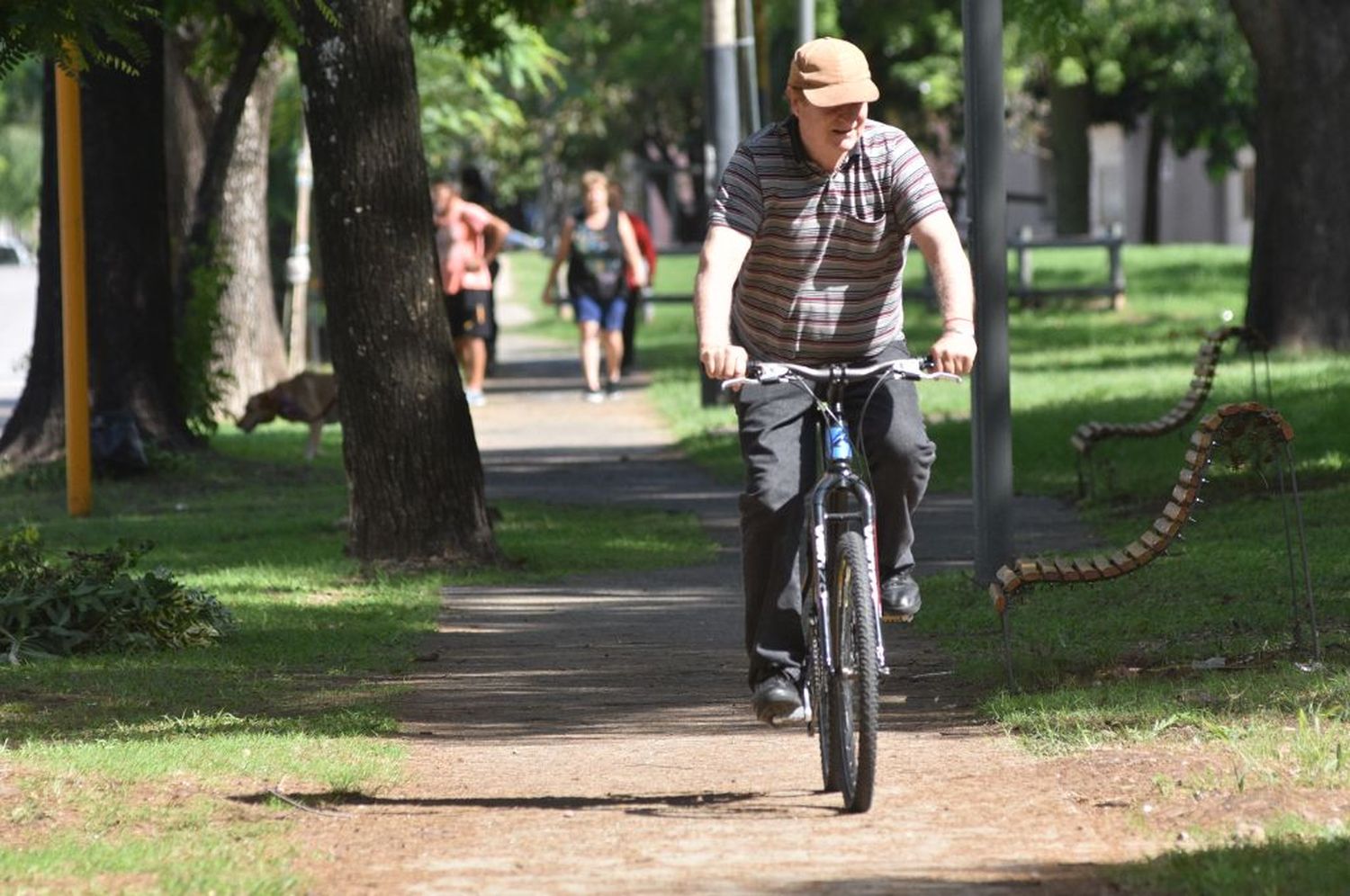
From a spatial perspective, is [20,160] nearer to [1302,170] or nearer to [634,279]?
[634,279]

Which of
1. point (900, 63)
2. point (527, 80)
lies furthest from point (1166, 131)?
point (527, 80)

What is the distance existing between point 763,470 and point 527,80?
85.1ft

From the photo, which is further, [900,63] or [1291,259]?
[900,63]

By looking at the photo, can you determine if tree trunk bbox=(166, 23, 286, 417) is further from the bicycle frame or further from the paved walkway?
the bicycle frame

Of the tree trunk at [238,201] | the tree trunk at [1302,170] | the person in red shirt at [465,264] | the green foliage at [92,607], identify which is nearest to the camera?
the green foliage at [92,607]

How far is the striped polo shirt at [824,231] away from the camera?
6164 mm

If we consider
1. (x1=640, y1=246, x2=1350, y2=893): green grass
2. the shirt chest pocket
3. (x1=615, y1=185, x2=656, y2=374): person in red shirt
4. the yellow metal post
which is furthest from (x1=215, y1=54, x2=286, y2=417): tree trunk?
the shirt chest pocket

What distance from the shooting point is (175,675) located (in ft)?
28.2

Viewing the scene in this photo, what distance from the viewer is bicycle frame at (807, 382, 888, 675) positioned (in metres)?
6.08

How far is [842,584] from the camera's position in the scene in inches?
240

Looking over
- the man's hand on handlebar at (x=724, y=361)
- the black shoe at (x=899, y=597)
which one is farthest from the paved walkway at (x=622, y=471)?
the man's hand on handlebar at (x=724, y=361)

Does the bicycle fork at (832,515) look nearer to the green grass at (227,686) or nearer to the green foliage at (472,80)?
the green grass at (227,686)

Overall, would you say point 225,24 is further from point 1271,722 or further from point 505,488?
point 1271,722

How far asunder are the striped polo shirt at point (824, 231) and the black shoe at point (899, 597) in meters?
0.58
